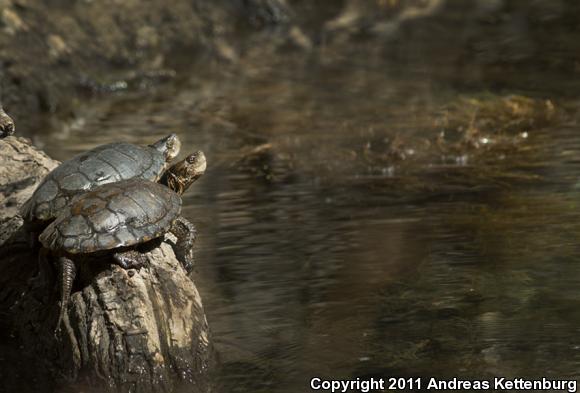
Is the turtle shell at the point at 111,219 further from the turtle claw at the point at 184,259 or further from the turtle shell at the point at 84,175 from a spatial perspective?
the turtle claw at the point at 184,259

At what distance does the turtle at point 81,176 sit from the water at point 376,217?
0.81m

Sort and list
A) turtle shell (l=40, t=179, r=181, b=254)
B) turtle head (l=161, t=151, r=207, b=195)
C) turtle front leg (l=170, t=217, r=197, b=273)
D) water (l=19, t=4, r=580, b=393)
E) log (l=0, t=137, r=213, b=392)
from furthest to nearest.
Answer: turtle head (l=161, t=151, r=207, b=195) < turtle front leg (l=170, t=217, r=197, b=273) < water (l=19, t=4, r=580, b=393) < turtle shell (l=40, t=179, r=181, b=254) < log (l=0, t=137, r=213, b=392)

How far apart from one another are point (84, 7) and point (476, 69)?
533 centimetres

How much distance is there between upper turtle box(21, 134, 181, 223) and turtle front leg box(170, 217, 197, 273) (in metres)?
0.34

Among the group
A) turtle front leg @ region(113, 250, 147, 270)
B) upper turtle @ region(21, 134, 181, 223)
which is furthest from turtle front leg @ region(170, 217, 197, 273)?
turtle front leg @ region(113, 250, 147, 270)

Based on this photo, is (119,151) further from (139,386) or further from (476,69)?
(476,69)

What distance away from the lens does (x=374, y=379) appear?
16.3 ft

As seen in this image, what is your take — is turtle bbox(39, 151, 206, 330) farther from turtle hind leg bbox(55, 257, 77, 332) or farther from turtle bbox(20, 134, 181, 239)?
turtle bbox(20, 134, 181, 239)

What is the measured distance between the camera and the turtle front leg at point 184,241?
5.64m

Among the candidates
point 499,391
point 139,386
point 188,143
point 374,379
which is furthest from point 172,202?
point 188,143

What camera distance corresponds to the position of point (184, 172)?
20.4ft

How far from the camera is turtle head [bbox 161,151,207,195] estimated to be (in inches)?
244

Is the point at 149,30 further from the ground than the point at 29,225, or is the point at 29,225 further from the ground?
the point at 149,30

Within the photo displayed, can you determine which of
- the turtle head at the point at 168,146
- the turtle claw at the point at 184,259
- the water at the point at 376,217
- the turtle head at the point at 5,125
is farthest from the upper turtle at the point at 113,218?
the turtle head at the point at 5,125
